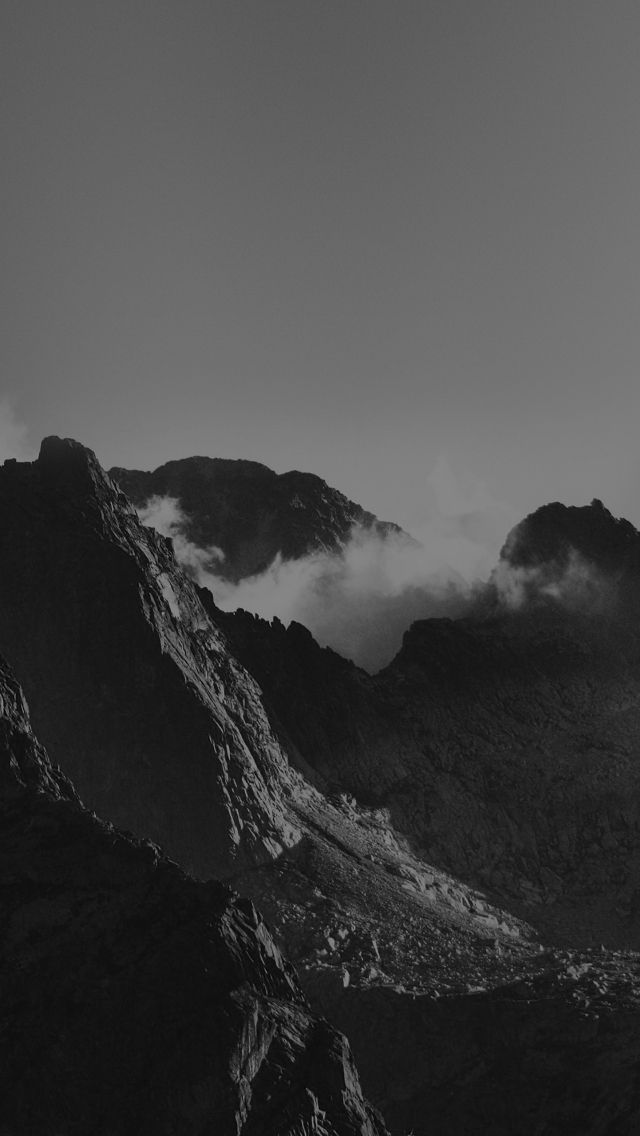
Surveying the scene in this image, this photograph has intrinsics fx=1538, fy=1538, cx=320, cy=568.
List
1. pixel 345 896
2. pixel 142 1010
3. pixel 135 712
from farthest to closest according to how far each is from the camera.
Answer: pixel 135 712 → pixel 345 896 → pixel 142 1010

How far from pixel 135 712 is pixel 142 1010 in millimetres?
97763

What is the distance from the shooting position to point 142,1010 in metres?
88.6

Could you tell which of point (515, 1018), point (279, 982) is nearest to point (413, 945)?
point (515, 1018)

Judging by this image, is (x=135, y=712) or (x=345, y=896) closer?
(x=345, y=896)

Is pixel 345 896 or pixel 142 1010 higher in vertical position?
pixel 345 896

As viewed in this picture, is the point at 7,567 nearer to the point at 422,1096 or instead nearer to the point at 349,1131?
the point at 422,1096

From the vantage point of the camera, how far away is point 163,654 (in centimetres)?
18988

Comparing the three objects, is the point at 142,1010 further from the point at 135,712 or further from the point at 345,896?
the point at 135,712

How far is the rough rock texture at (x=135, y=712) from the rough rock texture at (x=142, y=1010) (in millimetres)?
71923

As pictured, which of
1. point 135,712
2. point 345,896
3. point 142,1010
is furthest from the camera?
point 135,712

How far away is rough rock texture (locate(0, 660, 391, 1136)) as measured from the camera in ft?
275

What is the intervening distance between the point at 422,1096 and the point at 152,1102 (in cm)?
5066

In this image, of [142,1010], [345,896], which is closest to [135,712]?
[345,896]

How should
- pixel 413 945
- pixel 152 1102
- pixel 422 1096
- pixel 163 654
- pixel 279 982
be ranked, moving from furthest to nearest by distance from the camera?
1. pixel 163 654
2. pixel 413 945
3. pixel 422 1096
4. pixel 279 982
5. pixel 152 1102
